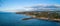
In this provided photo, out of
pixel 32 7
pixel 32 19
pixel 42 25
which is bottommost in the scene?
pixel 42 25

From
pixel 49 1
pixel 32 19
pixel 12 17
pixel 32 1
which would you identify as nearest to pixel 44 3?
pixel 49 1

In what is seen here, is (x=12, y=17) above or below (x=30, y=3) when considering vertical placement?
below

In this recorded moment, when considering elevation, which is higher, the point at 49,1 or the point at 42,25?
the point at 49,1

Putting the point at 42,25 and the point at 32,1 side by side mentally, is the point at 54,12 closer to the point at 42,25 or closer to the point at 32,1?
the point at 42,25

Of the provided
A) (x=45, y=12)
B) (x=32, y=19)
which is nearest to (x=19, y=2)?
(x=32, y=19)

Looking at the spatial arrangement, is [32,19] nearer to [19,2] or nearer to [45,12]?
[45,12]
